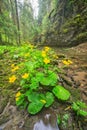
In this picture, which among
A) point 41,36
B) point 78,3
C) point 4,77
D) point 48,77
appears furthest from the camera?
point 41,36

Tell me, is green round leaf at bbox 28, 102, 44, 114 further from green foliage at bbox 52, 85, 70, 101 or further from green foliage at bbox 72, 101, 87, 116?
green foliage at bbox 72, 101, 87, 116

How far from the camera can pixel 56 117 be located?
2.47 meters

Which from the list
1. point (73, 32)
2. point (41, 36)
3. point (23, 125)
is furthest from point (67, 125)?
point (41, 36)

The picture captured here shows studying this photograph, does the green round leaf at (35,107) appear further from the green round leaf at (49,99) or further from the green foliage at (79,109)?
the green foliage at (79,109)

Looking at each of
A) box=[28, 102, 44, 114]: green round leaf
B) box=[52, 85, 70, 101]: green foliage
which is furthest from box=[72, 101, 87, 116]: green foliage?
box=[28, 102, 44, 114]: green round leaf

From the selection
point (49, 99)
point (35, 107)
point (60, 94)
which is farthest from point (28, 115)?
point (60, 94)

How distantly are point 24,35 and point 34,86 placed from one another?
33989 millimetres

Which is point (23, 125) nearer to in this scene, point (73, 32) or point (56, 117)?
point (56, 117)

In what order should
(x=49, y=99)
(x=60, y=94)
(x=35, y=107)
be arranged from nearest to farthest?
(x=35, y=107)
(x=49, y=99)
(x=60, y=94)

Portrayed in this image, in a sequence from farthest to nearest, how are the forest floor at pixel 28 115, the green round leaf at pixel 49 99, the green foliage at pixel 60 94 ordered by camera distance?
the green foliage at pixel 60 94 → the green round leaf at pixel 49 99 → the forest floor at pixel 28 115

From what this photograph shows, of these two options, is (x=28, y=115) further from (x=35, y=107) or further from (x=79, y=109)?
(x=79, y=109)

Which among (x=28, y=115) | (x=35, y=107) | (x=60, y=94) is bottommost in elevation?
(x=28, y=115)

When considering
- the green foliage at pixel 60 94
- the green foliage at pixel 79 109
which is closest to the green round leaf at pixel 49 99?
the green foliage at pixel 60 94

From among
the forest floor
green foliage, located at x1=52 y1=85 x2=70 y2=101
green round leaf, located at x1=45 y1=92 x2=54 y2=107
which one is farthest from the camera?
green foliage, located at x1=52 y1=85 x2=70 y2=101
